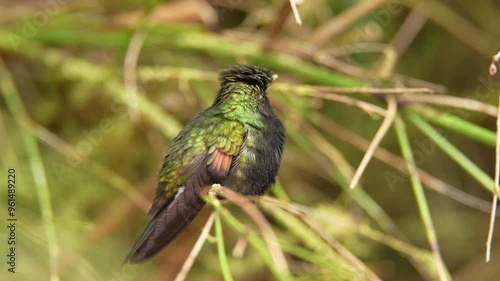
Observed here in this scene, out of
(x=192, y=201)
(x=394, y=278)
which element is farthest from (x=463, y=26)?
(x=192, y=201)

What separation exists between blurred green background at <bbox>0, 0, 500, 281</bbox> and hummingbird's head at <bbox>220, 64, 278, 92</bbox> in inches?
26.3

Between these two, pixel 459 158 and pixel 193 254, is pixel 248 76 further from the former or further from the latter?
pixel 459 158

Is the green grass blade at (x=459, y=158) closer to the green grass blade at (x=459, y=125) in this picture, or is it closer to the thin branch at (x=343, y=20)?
the green grass blade at (x=459, y=125)

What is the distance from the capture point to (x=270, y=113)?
0.94 m

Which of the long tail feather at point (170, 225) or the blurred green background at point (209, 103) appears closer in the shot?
the long tail feather at point (170, 225)

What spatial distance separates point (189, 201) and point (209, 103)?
0.94 meters

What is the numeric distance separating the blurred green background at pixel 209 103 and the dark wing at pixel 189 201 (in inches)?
24.5

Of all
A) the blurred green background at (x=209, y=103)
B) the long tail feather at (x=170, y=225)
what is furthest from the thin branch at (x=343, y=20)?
the long tail feather at (x=170, y=225)

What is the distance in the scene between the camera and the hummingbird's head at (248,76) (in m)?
0.89

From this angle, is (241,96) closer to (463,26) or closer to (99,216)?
(99,216)

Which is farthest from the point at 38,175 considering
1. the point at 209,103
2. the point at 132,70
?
the point at 209,103

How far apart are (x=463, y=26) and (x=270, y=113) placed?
1.73 meters

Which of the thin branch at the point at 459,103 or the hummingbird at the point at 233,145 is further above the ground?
the thin branch at the point at 459,103

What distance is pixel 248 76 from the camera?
89 centimetres
